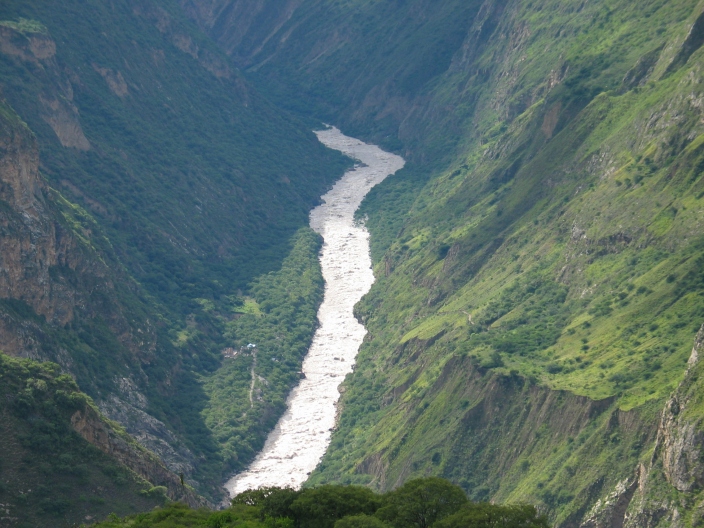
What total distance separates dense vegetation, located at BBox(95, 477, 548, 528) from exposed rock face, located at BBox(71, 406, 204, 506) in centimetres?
2061

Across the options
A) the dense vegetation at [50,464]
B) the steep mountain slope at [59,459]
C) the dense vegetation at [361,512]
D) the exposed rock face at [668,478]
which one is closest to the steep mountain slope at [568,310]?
the exposed rock face at [668,478]

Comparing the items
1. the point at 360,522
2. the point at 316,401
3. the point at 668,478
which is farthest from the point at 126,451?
the point at 316,401

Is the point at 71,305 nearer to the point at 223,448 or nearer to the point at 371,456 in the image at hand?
the point at 223,448

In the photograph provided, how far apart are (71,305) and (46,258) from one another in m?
5.37

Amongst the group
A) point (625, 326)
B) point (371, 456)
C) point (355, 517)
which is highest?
point (625, 326)

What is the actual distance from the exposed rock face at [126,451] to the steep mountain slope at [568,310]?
23590 mm

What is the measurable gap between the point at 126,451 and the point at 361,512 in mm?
33519

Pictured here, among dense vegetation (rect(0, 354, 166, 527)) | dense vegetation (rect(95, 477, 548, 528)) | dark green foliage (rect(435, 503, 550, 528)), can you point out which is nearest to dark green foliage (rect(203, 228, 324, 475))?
dense vegetation (rect(0, 354, 166, 527))

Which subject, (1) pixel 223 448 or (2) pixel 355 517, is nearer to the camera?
(2) pixel 355 517

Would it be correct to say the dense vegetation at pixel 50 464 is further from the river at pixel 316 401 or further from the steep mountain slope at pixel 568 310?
the river at pixel 316 401

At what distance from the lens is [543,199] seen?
165m

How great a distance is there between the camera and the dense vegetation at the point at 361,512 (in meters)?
79.1

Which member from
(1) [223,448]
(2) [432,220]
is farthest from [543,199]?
(1) [223,448]

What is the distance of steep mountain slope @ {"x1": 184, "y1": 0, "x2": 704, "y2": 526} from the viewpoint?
372 ft
